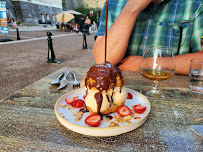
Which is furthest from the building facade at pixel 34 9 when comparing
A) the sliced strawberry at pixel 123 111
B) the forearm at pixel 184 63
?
the sliced strawberry at pixel 123 111

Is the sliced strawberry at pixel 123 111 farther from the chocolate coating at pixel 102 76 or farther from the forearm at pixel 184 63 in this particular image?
the forearm at pixel 184 63

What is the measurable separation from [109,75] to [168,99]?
460mm

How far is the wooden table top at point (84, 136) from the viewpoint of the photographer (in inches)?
24.0

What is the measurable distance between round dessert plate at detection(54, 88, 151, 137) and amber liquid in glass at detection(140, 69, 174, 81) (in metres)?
0.20

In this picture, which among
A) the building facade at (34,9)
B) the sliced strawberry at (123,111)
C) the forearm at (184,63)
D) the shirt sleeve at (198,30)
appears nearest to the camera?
the sliced strawberry at (123,111)

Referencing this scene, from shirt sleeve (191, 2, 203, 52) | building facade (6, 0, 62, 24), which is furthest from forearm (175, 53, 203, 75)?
building facade (6, 0, 62, 24)

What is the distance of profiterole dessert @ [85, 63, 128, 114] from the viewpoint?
2.63ft

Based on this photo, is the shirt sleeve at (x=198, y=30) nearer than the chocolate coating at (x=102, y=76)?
No

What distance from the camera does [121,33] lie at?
1779mm

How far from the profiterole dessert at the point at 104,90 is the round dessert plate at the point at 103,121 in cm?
5

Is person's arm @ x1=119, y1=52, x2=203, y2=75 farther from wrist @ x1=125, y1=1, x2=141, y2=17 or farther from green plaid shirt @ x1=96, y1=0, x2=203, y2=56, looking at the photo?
wrist @ x1=125, y1=1, x2=141, y2=17

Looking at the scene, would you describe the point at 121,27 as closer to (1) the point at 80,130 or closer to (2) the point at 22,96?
(2) the point at 22,96

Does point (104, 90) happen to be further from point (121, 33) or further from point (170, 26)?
point (170, 26)

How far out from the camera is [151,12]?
1.98 m
